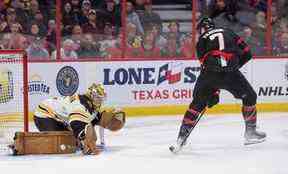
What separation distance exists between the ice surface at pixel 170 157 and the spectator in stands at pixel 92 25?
72.8 inches

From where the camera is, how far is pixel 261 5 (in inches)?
439

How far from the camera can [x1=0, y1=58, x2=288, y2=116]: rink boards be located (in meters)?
10.0

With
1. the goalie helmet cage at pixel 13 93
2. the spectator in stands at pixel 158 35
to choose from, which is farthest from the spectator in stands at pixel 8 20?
the goalie helmet cage at pixel 13 93

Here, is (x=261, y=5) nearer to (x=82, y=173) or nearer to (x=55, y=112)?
(x=55, y=112)

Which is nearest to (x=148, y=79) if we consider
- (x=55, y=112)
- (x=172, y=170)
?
(x=55, y=112)

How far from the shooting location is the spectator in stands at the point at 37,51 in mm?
10117

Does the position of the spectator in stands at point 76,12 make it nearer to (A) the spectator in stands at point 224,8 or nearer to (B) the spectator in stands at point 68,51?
(B) the spectator in stands at point 68,51

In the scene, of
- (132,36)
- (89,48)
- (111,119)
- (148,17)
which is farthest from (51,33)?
(111,119)

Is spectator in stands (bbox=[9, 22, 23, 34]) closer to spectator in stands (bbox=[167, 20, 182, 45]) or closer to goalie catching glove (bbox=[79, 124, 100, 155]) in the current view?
spectator in stands (bbox=[167, 20, 182, 45])

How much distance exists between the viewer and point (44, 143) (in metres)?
6.95

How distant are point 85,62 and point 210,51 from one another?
328 cm

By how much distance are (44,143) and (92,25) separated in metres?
3.81

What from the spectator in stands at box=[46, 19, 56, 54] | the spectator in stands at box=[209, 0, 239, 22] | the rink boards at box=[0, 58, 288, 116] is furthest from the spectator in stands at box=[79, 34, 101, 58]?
the spectator in stands at box=[209, 0, 239, 22]

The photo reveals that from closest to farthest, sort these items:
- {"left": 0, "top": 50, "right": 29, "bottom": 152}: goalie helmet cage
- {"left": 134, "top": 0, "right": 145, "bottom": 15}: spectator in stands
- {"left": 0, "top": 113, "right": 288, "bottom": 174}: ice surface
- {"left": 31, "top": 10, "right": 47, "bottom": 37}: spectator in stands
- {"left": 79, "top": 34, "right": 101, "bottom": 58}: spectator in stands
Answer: {"left": 0, "top": 113, "right": 288, "bottom": 174}: ice surface < {"left": 0, "top": 50, "right": 29, "bottom": 152}: goalie helmet cage < {"left": 31, "top": 10, "right": 47, "bottom": 37}: spectator in stands < {"left": 79, "top": 34, "right": 101, "bottom": 58}: spectator in stands < {"left": 134, "top": 0, "right": 145, "bottom": 15}: spectator in stands
